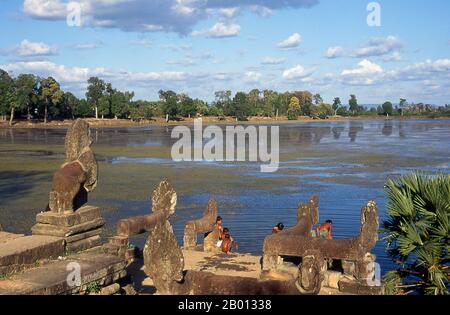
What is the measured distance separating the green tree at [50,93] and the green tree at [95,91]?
9.50 metres

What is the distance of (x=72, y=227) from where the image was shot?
873 cm

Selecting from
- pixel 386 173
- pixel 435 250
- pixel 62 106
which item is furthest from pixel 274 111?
pixel 435 250

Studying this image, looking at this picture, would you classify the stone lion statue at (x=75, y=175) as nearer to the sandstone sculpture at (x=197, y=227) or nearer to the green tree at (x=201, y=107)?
the sandstone sculpture at (x=197, y=227)

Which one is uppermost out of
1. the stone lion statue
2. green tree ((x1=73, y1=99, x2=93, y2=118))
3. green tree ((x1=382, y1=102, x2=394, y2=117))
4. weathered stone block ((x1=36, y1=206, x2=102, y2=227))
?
green tree ((x1=382, y1=102, x2=394, y2=117))

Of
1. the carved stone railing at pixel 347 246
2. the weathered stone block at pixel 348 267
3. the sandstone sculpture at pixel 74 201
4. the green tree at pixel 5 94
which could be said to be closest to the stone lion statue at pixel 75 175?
the sandstone sculpture at pixel 74 201

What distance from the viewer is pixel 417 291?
929 centimetres

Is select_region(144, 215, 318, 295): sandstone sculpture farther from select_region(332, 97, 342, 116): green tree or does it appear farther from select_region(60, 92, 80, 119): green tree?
select_region(332, 97, 342, 116): green tree

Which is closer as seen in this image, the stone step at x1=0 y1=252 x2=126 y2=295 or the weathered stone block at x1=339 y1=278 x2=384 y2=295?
the stone step at x1=0 y1=252 x2=126 y2=295

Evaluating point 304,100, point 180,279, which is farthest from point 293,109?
point 180,279

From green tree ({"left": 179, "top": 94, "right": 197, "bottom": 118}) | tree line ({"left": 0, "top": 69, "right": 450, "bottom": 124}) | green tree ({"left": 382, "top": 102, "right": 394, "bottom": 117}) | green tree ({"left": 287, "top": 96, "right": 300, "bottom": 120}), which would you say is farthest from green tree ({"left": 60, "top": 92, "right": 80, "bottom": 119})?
green tree ({"left": 382, "top": 102, "right": 394, "bottom": 117})

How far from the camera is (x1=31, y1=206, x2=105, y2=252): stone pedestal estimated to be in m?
8.60

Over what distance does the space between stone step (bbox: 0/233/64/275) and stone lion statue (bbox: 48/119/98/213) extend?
0.73 meters
